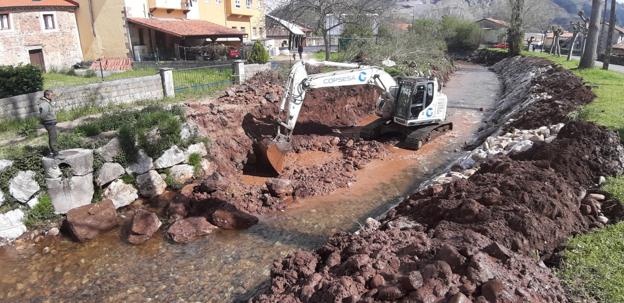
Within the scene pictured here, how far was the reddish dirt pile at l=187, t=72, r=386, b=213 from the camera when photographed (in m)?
10.9

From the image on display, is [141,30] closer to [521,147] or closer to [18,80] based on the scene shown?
[18,80]

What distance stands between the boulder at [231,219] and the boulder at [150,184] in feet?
A: 7.57

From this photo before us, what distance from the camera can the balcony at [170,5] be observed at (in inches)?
1034

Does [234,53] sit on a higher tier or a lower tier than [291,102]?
higher

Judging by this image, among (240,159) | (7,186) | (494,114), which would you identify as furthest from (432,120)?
(7,186)

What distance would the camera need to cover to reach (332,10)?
23.6 m

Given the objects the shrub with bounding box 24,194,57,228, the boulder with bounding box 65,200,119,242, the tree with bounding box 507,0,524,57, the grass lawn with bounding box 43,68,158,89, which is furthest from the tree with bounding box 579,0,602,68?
the shrub with bounding box 24,194,57,228

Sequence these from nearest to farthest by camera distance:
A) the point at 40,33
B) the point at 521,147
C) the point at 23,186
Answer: the point at 23,186
the point at 521,147
the point at 40,33

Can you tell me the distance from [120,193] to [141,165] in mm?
914

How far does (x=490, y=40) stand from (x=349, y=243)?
62.0 meters

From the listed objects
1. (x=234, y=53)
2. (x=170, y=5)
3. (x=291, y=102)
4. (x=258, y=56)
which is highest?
(x=170, y=5)

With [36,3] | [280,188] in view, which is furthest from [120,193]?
[36,3]

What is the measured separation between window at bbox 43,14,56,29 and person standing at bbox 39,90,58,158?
16204mm

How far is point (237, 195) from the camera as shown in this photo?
33.8 ft
